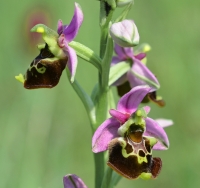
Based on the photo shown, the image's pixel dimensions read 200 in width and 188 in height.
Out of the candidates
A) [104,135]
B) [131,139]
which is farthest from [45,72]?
[131,139]

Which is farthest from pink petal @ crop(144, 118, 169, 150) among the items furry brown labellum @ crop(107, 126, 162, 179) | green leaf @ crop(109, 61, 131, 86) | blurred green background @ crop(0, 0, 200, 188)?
blurred green background @ crop(0, 0, 200, 188)

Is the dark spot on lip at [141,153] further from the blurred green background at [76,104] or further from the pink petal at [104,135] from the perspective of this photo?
the blurred green background at [76,104]

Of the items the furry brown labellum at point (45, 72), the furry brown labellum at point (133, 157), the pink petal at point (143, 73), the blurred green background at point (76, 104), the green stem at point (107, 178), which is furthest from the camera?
the blurred green background at point (76, 104)

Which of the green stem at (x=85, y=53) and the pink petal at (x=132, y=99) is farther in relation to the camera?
the green stem at (x=85, y=53)

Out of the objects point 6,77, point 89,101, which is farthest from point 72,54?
point 6,77

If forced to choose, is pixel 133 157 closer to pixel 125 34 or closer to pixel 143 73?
pixel 125 34

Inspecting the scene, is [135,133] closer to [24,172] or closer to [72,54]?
[72,54]

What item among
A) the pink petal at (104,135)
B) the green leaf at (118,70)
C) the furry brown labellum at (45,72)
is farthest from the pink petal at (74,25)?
the pink petal at (104,135)
